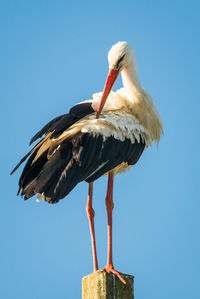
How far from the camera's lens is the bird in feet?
23.0

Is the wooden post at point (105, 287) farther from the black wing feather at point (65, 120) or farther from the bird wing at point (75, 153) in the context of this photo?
the black wing feather at point (65, 120)

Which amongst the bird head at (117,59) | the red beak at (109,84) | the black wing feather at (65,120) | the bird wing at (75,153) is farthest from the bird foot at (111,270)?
the bird head at (117,59)

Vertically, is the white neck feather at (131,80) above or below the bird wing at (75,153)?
above

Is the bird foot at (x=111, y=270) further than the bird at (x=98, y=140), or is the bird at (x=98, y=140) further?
the bird at (x=98, y=140)

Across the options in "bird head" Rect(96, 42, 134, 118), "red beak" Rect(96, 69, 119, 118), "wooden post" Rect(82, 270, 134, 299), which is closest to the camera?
"wooden post" Rect(82, 270, 134, 299)

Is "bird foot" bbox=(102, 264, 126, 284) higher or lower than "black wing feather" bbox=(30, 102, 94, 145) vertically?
lower

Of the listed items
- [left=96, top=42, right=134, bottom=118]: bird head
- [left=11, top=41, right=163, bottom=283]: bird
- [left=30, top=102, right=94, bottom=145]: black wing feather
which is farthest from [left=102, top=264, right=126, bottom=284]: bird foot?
[left=96, top=42, right=134, bottom=118]: bird head

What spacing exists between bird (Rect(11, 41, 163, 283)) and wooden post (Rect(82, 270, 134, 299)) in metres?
0.93

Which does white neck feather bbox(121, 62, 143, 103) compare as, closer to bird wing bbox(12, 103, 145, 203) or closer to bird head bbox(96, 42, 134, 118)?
bird head bbox(96, 42, 134, 118)

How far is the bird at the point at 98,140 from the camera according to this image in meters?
7.00

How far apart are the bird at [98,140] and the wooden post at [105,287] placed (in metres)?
0.93

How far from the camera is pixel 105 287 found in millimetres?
5664

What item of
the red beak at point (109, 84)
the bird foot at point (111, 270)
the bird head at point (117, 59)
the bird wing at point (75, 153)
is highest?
the bird head at point (117, 59)

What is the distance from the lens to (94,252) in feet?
24.4
